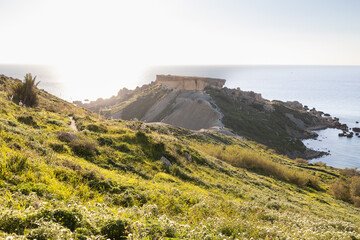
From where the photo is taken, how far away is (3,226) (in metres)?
4.22

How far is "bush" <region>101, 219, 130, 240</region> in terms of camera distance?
5055 millimetres

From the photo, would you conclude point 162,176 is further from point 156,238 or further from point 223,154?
point 223,154

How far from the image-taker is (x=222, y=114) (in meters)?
72.9

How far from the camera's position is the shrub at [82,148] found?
12.6 metres

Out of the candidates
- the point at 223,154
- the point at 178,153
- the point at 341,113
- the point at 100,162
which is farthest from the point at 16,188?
the point at 341,113

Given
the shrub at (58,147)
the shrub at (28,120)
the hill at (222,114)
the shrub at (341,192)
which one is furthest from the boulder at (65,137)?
the hill at (222,114)

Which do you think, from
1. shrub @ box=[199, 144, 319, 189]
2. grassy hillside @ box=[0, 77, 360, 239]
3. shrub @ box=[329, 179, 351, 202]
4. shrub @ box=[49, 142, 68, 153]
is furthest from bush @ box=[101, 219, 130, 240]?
shrub @ box=[329, 179, 351, 202]

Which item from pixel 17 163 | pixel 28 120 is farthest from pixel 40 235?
pixel 28 120

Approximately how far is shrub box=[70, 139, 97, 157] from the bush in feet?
26.5

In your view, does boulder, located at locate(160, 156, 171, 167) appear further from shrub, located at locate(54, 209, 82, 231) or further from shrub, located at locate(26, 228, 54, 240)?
shrub, located at locate(26, 228, 54, 240)

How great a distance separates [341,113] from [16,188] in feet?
480

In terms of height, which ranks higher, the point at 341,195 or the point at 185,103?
the point at 185,103

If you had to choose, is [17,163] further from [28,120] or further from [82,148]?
[28,120]

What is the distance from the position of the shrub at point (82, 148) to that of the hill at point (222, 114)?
4955cm
